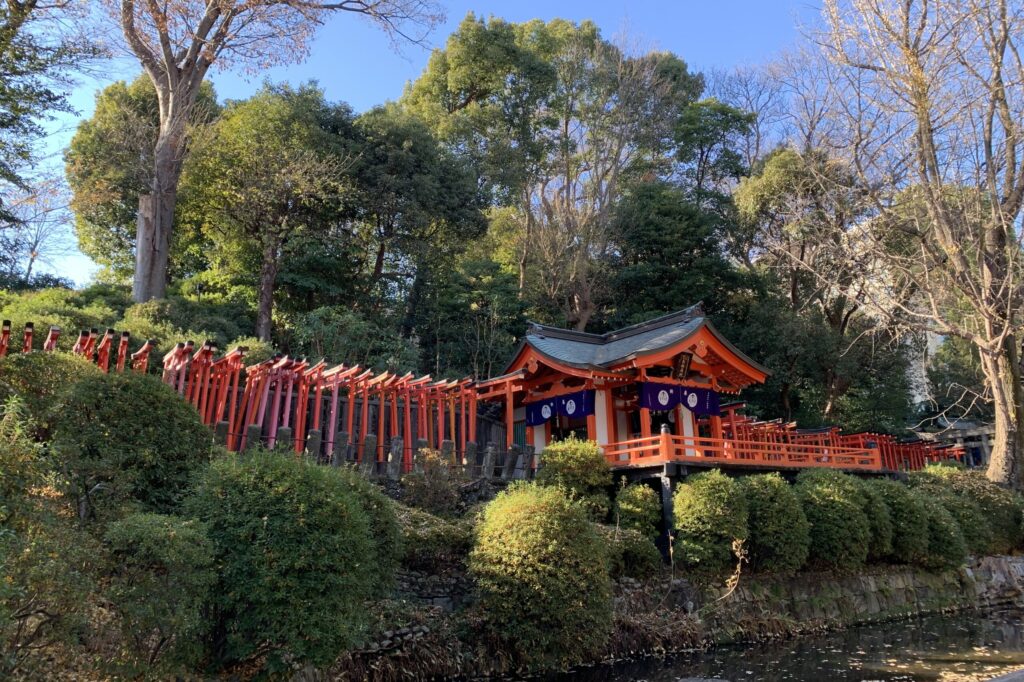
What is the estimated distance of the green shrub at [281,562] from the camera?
19.6ft

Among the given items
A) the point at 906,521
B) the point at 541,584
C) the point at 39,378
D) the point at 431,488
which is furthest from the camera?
the point at 906,521

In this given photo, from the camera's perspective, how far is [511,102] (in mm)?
31328

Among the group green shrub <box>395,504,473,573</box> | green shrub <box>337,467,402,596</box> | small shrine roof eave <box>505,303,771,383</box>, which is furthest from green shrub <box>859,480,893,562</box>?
green shrub <box>337,467,402,596</box>

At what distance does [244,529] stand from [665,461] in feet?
26.0

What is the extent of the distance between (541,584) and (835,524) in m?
6.57

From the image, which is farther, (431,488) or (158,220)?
(158,220)

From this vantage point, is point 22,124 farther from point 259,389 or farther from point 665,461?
point 665,461

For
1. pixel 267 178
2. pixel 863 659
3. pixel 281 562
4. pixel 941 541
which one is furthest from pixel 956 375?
pixel 281 562

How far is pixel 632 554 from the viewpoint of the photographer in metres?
10.8

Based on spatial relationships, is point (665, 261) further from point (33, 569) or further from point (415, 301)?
point (33, 569)

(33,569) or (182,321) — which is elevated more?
(182,321)

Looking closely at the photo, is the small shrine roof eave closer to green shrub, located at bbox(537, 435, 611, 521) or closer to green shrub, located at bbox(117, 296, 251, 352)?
green shrub, located at bbox(537, 435, 611, 521)

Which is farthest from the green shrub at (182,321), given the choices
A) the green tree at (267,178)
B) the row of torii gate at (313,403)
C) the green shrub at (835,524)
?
the green shrub at (835,524)

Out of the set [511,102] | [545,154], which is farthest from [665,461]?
[511,102]
